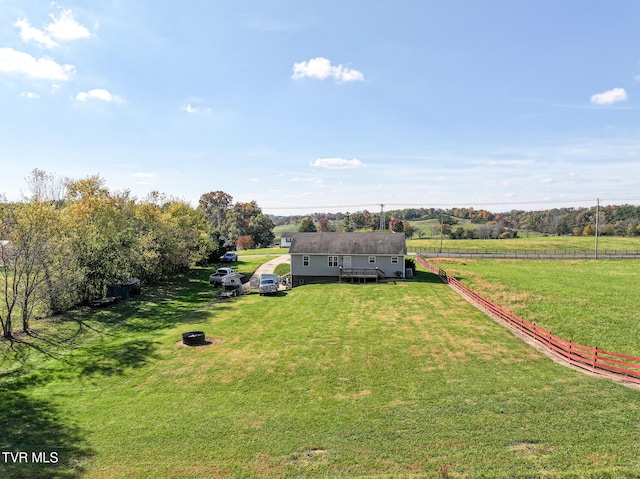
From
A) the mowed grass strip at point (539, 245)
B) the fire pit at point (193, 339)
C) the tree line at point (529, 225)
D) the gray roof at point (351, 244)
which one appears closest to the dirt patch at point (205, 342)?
the fire pit at point (193, 339)

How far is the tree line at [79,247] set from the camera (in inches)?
821

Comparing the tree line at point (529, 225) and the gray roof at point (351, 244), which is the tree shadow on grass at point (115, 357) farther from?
the tree line at point (529, 225)

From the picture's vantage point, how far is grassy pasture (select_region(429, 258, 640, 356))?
1994 centimetres

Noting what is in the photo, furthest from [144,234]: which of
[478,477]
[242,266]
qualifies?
[478,477]

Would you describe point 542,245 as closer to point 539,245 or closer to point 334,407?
point 539,245

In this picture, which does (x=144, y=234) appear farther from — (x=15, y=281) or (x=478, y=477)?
(x=478, y=477)

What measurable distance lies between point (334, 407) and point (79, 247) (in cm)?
2456

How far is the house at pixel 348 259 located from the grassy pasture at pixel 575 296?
313 inches

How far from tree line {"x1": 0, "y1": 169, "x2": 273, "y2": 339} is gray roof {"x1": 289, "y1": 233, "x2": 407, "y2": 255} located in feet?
44.4

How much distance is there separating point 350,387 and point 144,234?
31.3 metres

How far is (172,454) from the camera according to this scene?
31.6 feet

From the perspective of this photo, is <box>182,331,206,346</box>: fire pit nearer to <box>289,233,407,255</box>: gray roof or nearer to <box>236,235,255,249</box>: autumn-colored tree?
<box>289,233,407,255</box>: gray roof

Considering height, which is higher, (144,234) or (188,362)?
(144,234)

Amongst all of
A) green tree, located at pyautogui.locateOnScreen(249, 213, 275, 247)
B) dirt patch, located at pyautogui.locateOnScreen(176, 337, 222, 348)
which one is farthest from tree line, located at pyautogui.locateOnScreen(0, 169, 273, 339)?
green tree, located at pyautogui.locateOnScreen(249, 213, 275, 247)
